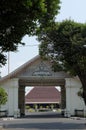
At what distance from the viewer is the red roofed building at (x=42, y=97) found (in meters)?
97.6

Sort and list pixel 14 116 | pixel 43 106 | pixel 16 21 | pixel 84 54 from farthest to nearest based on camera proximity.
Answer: pixel 43 106 < pixel 14 116 < pixel 84 54 < pixel 16 21

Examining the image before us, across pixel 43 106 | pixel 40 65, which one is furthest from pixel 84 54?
pixel 43 106

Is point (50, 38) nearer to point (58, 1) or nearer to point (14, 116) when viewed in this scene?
point (14, 116)

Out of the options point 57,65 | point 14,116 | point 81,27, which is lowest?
point 14,116

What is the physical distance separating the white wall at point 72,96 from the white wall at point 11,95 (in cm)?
677

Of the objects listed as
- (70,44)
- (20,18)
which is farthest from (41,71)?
(20,18)

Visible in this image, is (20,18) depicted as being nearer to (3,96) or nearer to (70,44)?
(70,44)

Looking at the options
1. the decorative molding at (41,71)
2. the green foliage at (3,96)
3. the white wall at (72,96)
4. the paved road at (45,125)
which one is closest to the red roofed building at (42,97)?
the decorative molding at (41,71)

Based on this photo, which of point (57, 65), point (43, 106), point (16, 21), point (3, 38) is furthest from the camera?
point (43, 106)

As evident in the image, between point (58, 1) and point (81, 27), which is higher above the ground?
point (81, 27)

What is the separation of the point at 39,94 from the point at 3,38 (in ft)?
266

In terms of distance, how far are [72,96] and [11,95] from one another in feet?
26.5

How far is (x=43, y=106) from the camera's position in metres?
111

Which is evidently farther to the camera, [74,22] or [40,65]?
[40,65]
